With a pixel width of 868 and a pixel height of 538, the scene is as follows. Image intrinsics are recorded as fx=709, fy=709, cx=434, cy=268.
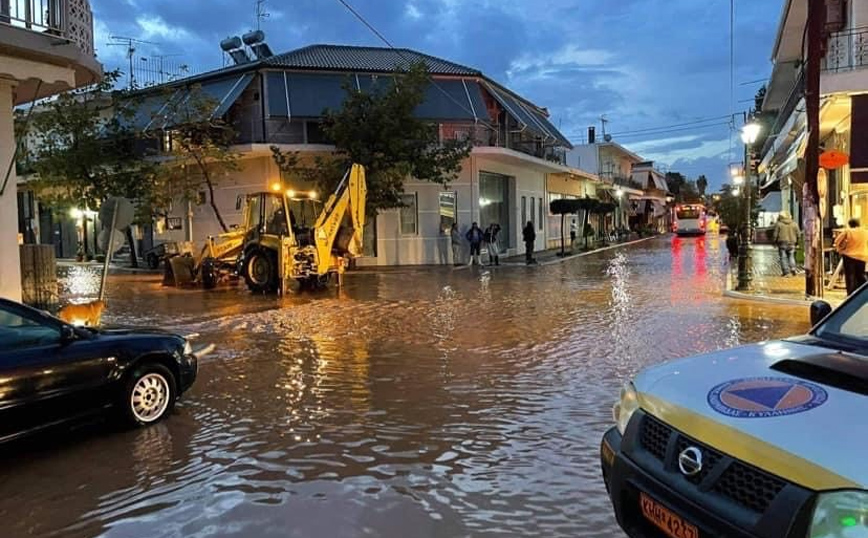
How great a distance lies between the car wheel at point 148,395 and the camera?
6.40 meters

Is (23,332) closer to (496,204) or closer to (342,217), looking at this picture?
(342,217)

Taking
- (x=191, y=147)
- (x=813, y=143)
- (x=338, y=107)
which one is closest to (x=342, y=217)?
(x=338, y=107)

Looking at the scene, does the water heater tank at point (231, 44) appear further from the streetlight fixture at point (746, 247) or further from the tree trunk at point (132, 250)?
the streetlight fixture at point (746, 247)

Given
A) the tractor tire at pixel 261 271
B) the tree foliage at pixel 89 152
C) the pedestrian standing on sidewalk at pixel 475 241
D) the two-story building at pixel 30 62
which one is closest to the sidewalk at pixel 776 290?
the pedestrian standing on sidewalk at pixel 475 241

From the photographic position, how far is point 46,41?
32.4 ft

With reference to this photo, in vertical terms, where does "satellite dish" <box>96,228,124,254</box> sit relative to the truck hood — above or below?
above

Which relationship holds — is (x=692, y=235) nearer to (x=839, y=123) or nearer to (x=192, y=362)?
(x=839, y=123)

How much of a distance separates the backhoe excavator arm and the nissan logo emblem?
54.3ft

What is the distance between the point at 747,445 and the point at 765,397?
336 millimetres

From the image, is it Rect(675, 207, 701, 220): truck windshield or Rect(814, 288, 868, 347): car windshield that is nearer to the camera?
Rect(814, 288, 868, 347): car windshield

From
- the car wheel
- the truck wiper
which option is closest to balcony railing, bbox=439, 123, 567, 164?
the car wheel

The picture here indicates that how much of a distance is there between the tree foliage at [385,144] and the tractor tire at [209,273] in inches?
228

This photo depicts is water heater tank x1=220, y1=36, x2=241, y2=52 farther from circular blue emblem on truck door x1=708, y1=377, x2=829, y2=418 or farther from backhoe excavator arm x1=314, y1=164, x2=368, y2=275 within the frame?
circular blue emblem on truck door x1=708, y1=377, x2=829, y2=418

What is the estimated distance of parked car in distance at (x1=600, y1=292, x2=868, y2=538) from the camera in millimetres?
2379
